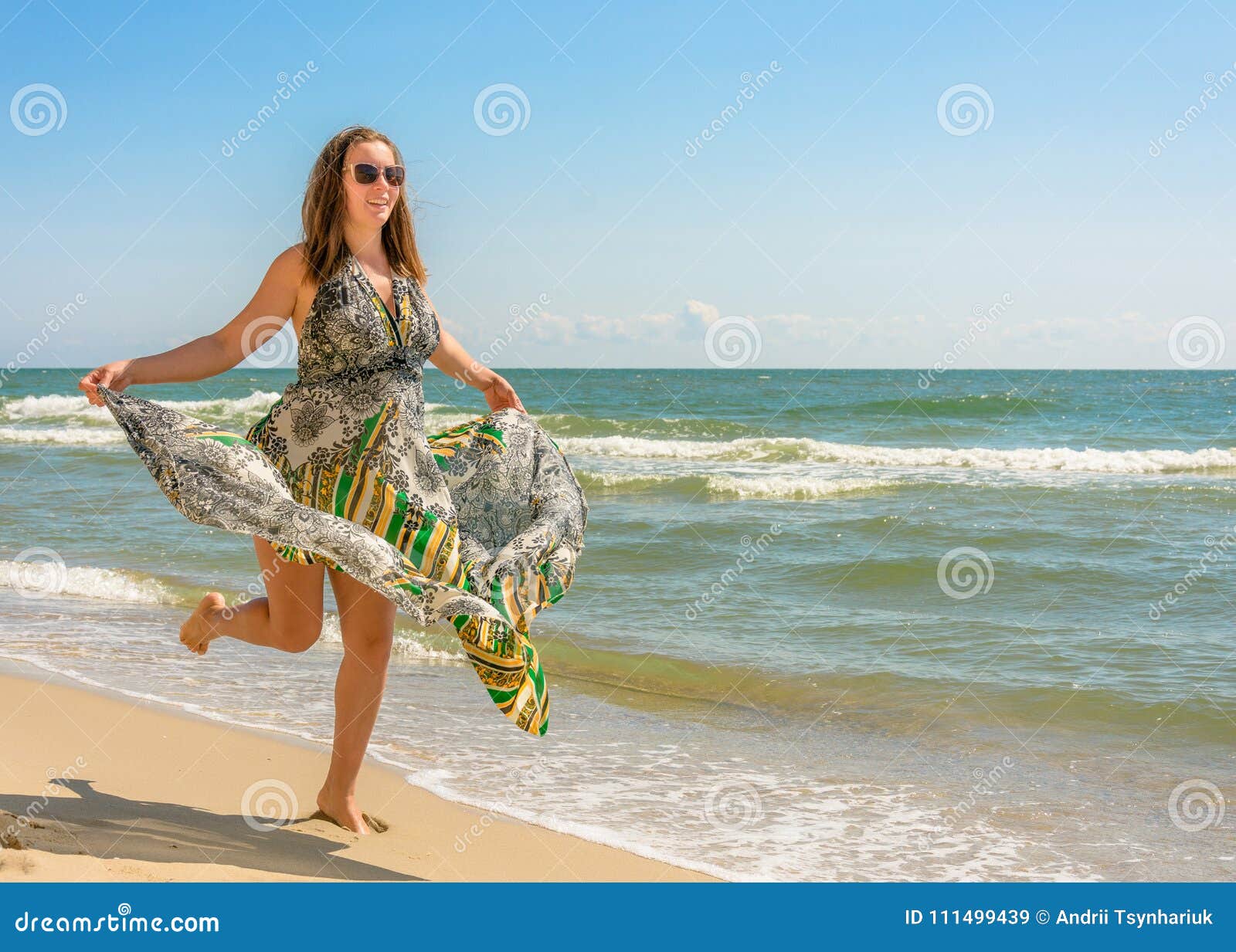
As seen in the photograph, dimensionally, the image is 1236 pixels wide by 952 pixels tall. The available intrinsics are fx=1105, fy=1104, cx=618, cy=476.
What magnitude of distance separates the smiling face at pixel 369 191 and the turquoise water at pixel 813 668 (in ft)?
6.76

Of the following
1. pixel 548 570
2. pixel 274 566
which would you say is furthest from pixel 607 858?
pixel 274 566

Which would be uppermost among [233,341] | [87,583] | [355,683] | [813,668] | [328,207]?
[328,207]

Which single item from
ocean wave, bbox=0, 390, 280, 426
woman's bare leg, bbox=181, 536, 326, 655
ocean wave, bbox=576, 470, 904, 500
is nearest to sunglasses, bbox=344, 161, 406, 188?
woman's bare leg, bbox=181, 536, 326, 655

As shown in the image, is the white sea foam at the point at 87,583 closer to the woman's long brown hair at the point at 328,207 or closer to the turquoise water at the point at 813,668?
the turquoise water at the point at 813,668

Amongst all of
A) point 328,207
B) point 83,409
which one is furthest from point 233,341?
point 83,409

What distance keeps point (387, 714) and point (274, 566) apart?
199 cm

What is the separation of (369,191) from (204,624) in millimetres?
1504

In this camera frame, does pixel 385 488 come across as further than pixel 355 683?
No

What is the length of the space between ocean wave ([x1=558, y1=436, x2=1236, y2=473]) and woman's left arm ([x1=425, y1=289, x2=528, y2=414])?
13.6 m

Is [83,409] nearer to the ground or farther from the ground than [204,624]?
farther from the ground

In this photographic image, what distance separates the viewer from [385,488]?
313 centimetres

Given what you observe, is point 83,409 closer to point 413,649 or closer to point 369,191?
point 413,649

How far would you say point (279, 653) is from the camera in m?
6.14

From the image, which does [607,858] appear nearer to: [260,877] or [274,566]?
[260,877]
